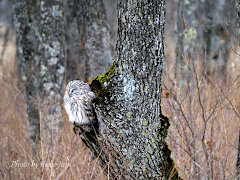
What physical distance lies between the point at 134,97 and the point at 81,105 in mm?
626

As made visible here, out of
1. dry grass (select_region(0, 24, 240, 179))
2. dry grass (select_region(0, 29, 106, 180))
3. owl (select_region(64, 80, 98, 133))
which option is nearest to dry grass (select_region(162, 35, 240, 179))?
dry grass (select_region(0, 24, 240, 179))

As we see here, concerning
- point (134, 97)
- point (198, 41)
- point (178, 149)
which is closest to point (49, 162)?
point (134, 97)

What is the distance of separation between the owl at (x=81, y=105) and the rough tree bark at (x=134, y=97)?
0.64 feet

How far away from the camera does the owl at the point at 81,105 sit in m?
3.00

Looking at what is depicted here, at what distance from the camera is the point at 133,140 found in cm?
278

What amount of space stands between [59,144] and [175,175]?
1.49 m

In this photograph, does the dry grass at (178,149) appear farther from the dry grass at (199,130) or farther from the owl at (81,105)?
the owl at (81,105)

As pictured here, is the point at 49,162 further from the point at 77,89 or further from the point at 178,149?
the point at 178,149

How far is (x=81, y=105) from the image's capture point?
309 centimetres

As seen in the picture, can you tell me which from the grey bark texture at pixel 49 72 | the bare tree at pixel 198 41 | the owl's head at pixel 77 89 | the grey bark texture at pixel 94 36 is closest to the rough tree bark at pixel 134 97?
the owl's head at pixel 77 89

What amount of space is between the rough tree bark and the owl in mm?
194

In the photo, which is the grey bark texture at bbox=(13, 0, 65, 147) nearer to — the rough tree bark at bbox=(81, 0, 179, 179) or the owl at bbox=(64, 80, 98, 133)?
the owl at bbox=(64, 80, 98, 133)

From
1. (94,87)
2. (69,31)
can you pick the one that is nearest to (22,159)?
(94,87)

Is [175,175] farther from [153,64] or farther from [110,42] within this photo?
[110,42]
